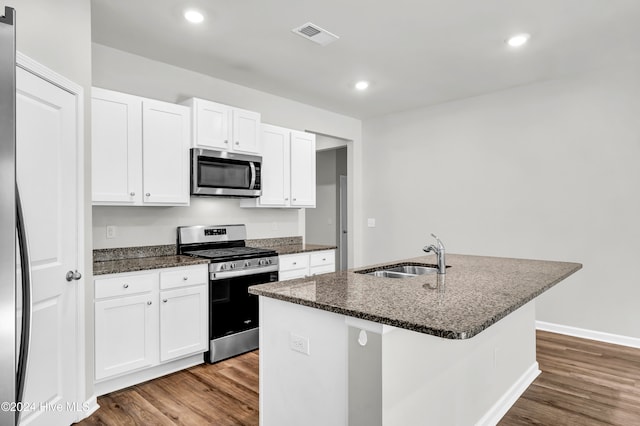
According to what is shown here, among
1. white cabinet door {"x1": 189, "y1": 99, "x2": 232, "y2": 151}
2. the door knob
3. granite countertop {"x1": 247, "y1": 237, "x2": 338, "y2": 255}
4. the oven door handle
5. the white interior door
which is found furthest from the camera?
granite countertop {"x1": 247, "y1": 237, "x2": 338, "y2": 255}

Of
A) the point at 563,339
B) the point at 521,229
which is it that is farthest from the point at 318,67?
the point at 563,339

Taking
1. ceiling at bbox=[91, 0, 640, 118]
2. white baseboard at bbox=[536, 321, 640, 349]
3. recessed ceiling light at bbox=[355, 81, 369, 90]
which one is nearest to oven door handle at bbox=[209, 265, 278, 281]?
ceiling at bbox=[91, 0, 640, 118]

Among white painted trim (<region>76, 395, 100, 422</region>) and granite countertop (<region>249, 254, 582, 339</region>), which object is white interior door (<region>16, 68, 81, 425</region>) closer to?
white painted trim (<region>76, 395, 100, 422</region>)

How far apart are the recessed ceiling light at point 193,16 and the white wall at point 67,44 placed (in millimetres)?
604

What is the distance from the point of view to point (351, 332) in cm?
152

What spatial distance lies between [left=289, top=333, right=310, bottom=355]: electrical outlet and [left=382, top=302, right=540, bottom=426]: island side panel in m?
0.44

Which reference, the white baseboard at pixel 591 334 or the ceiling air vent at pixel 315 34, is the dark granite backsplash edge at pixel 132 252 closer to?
the ceiling air vent at pixel 315 34

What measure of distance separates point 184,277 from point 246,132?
5.11ft

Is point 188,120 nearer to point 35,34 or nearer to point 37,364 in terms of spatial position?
point 35,34

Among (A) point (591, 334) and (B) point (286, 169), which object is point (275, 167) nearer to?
(B) point (286, 169)

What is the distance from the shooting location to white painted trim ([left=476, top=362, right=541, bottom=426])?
227 centimetres

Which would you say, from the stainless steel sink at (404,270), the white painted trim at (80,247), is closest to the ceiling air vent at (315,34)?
the white painted trim at (80,247)

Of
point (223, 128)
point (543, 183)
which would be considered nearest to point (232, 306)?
point (223, 128)

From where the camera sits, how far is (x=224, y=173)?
11.8 ft
